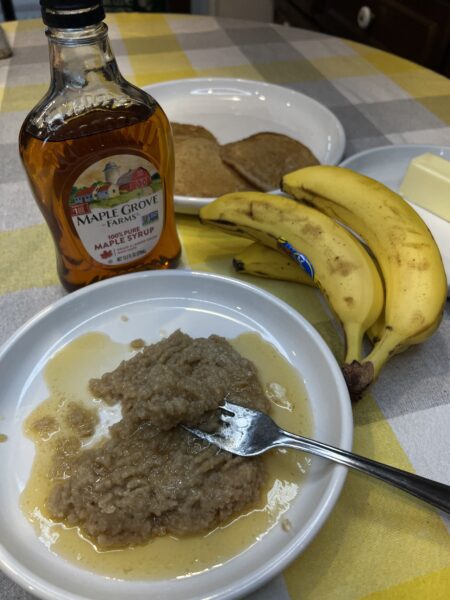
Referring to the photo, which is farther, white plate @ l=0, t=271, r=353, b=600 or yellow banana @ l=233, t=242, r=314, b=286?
yellow banana @ l=233, t=242, r=314, b=286

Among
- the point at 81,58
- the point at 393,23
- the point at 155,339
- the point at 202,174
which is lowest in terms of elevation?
the point at 155,339

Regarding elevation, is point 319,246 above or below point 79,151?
below

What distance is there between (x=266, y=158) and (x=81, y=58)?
614 millimetres

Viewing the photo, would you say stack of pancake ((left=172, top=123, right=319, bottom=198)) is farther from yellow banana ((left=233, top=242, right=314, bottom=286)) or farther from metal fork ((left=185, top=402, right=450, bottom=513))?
metal fork ((left=185, top=402, right=450, bottom=513))

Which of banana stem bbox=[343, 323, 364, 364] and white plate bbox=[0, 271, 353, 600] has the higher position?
banana stem bbox=[343, 323, 364, 364]

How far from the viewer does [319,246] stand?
0.91 metres

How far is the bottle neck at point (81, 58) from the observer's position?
2.44 ft

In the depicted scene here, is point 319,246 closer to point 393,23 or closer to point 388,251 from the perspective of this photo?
point 388,251

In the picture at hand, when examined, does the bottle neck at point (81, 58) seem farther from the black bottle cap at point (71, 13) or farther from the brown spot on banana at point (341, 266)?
the brown spot on banana at point (341, 266)

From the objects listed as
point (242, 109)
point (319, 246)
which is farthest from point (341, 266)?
point (242, 109)

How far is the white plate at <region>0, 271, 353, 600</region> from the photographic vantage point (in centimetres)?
58

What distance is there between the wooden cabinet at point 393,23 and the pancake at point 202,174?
1.73 meters

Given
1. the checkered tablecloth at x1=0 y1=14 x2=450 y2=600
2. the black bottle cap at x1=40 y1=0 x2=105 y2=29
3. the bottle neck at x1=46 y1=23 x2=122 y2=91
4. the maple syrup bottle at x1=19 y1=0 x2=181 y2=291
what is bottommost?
the checkered tablecloth at x1=0 y1=14 x2=450 y2=600

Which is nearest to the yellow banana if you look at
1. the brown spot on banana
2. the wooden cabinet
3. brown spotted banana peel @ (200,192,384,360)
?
brown spotted banana peel @ (200,192,384,360)
